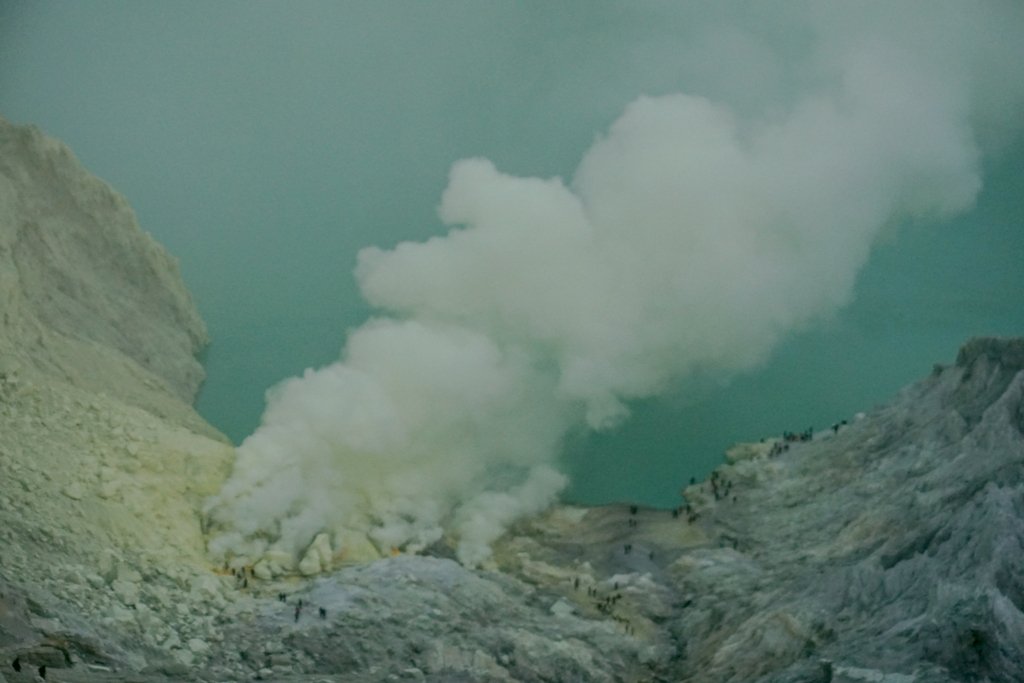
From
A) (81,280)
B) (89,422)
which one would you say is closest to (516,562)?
(89,422)

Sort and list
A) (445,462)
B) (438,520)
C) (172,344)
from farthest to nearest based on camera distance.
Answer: (172,344), (445,462), (438,520)

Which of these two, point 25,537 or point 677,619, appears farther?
point 677,619

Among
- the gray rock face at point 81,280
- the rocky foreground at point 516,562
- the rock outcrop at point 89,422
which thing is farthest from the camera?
the gray rock face at point 81,280

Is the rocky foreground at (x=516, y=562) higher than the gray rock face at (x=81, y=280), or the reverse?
the gray rock face at (x=81, y=280)

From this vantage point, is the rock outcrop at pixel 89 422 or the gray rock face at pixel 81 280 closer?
the rock outcrop at pixel 89 422

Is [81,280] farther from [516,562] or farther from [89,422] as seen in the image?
[516,562]

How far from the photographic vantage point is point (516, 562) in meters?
25.4

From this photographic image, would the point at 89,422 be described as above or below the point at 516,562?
above

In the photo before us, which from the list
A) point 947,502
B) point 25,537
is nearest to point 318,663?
point 25,537

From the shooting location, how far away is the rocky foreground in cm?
1802

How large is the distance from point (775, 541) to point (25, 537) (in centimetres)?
1592

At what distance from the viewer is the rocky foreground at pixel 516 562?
18016 millimetres

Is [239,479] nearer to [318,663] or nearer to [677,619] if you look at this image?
[318,663]

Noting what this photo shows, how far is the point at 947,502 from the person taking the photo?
21266mm
